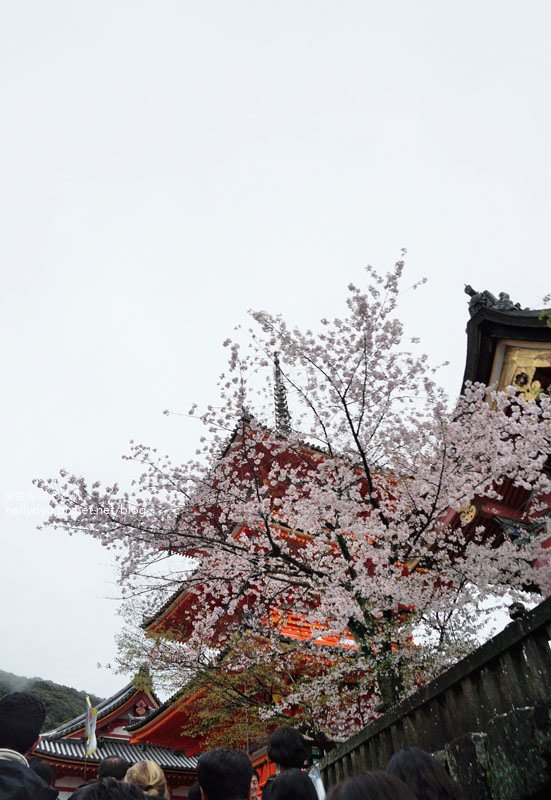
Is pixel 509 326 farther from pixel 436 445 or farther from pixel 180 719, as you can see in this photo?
pixel 180 719

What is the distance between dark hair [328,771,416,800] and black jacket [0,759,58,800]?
1.34m

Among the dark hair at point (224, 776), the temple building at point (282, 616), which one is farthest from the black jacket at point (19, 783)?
the temple building at point (282, 616)

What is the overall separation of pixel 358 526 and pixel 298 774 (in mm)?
4396

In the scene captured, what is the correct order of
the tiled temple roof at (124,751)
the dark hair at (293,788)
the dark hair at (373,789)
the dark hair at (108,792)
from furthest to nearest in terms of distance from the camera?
the tiled temple roof at (124,751), the dark hair at (293,788), the dark hair at (108,792), the dark hair at (373,789)

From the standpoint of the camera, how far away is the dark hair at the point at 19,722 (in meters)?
2.74

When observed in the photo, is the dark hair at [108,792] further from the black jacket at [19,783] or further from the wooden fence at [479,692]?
the wooden fence at [479,692]

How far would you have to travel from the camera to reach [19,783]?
A: 220 centimetres

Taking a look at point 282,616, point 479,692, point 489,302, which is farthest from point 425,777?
point 489,302

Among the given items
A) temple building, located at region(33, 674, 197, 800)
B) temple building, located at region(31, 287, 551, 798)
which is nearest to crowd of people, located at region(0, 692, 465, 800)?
temple building, located at region(31, 287, 551, 798)

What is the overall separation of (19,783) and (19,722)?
63 cm

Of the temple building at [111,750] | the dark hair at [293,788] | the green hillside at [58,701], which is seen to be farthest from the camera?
the green hillside at [58,701]

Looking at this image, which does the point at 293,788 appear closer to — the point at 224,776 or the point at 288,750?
the point at 224,776

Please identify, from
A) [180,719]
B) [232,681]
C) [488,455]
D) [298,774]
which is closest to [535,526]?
[488,455]

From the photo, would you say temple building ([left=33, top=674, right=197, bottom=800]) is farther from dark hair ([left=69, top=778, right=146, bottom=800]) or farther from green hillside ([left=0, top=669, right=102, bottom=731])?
green hillside ([left=0, top=669, right=102, bottom=731])
